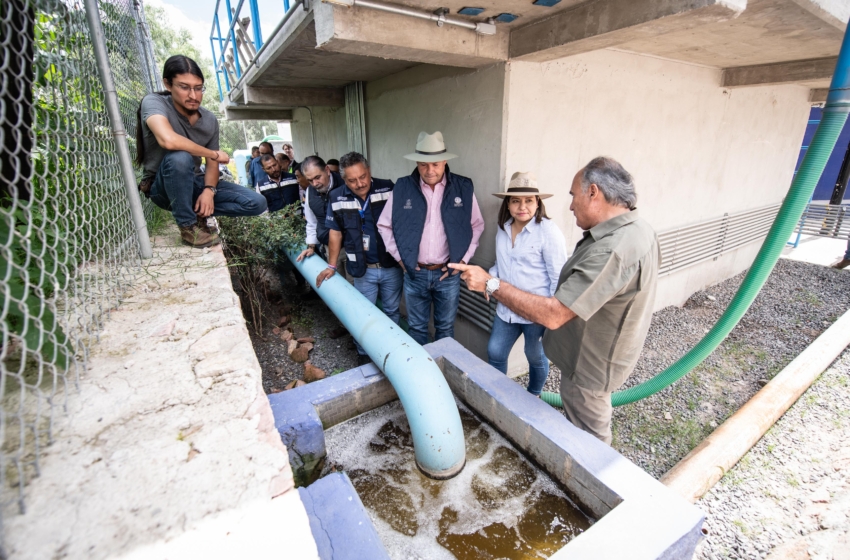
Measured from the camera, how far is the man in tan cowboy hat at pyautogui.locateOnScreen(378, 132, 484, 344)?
3.27 metres

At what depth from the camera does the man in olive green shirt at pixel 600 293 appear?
6.23 ft

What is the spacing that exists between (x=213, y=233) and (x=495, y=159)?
2430mm

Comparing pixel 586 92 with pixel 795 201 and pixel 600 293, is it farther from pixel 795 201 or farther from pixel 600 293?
pixel 600 293

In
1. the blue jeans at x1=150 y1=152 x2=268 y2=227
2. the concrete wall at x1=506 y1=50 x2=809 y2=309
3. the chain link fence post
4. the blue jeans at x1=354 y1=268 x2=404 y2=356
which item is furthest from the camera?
the blue jeans at x1=354 y1=268 x2=404 y2=356

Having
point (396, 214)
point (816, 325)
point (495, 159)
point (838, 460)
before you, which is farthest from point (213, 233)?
point (816, 325)

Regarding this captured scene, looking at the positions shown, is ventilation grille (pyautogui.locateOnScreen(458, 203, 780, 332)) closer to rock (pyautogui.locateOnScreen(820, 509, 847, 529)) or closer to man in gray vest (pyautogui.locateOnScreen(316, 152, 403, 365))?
man in gray vest (pyautogui.locateOnScreen(316, 152, 403, 365))

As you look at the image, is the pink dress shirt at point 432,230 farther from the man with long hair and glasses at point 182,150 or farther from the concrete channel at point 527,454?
the man with long hair and glasses at point 182,150

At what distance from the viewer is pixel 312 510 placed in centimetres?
160

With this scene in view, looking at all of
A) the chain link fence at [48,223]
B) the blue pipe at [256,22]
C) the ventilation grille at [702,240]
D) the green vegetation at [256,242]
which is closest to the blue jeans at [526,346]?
the ventilation grille at [702,240]

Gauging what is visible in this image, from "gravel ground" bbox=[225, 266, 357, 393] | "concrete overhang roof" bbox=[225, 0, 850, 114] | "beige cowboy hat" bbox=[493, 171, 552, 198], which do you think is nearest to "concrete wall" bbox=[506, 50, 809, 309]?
"concrete overhang roof" bbox=[225, 0, 850, 114]

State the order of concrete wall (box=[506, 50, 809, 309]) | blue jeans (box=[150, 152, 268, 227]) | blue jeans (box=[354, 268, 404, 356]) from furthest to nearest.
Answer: blue jeans (box=[354, 268, 404, 356])
concrete wall (box=[506, 50, 809, 309])
blue jeans (box=[150, 152, 268, 227])

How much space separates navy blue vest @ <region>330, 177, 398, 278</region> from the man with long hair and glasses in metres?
0.93

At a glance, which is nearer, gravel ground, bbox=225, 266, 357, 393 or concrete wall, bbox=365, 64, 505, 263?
concrete wall, bbox=365, 64, 505, 263

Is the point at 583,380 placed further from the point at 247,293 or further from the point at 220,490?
the point at 247,293
